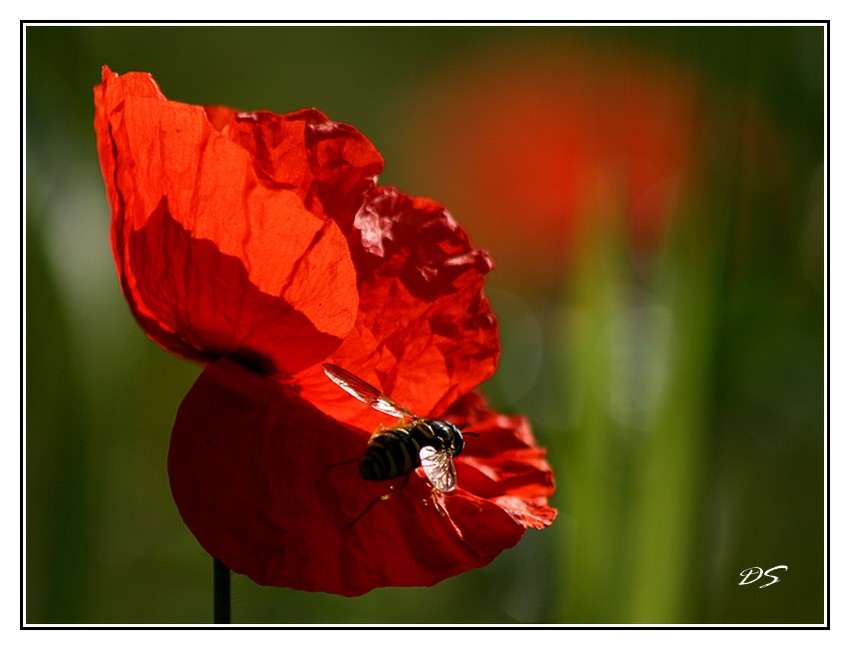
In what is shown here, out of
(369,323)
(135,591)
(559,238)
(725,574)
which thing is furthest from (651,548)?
(559,238)

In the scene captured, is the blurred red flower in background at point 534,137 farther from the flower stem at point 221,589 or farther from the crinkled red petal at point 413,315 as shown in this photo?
the flower stem at point 221,589

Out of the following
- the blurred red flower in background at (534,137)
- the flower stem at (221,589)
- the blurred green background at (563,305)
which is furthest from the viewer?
the blurred red flower in background at (534,137)

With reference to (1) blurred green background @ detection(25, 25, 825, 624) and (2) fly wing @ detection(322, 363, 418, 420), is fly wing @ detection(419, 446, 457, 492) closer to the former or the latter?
(2) fly wing @ detection(322, 363, 418, 420)

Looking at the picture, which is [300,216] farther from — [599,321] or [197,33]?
[197,33]

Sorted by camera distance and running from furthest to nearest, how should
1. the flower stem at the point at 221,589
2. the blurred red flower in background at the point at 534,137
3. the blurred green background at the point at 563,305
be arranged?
the blurred red flower in background at the point at 534,137, the blurred green background at the point at 563,305, the flower stem at the point at 221,589
